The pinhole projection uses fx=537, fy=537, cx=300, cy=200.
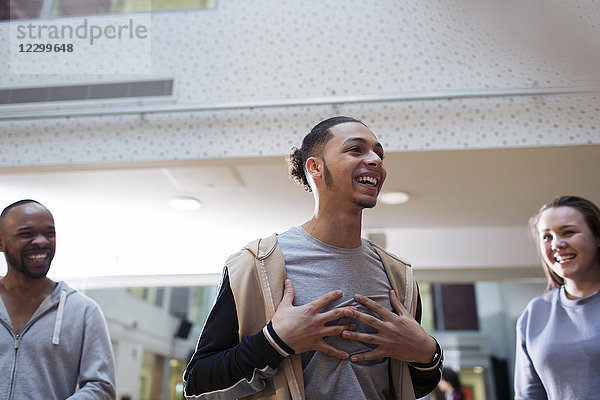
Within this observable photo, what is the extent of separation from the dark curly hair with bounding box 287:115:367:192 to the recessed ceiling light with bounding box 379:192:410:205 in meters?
2.52

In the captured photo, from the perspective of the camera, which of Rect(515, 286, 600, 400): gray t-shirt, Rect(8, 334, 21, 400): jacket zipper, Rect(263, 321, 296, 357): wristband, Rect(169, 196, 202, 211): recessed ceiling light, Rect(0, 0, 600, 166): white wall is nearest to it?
Rect(263, 321, 296, 357): wristband

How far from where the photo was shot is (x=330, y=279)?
137cm

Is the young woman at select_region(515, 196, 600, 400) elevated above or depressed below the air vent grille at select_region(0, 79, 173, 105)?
below

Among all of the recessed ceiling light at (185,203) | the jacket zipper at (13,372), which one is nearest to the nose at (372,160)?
the jacket zipper at (13,372)

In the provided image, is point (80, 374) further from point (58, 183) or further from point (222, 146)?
point (58, 183)

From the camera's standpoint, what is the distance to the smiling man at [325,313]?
1.21m

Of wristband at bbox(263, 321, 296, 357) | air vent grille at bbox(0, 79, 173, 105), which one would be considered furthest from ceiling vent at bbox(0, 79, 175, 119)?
wristband at bbox(263, 321, 296, 357)

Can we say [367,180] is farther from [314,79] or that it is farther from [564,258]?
[314,79]

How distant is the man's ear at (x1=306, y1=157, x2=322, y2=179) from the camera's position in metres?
1.49

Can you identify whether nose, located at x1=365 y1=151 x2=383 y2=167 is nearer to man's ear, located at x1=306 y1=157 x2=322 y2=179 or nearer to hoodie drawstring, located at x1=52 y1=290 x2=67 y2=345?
man's ear, located at x1=306 y1=157 x2=322 y2=179

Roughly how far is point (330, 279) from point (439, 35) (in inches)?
93.0

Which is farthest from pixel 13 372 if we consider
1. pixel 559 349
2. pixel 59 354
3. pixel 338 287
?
pixel 559 349

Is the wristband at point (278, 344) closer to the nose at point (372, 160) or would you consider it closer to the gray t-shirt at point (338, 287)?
the gray t-shirt at point (338, 287)

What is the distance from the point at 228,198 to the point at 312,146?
2.76 meters
